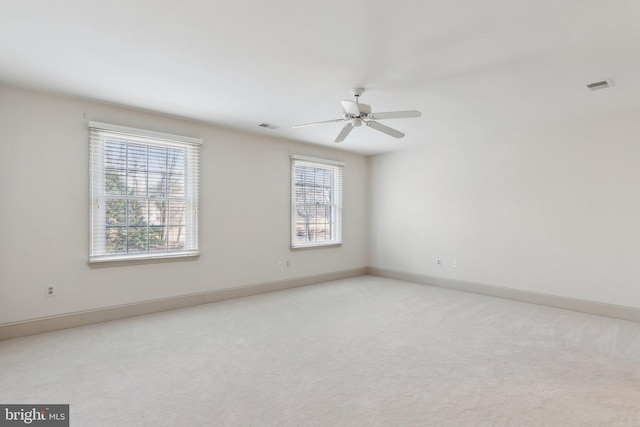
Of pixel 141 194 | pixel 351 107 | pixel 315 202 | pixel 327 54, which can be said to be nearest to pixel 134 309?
pixel 141 194

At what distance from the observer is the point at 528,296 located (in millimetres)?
4824

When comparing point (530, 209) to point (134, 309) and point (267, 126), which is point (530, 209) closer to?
point (267, 126)

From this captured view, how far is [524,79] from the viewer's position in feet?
10.4

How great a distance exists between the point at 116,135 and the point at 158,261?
162cm

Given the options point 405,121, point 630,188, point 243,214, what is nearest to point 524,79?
point 405,121

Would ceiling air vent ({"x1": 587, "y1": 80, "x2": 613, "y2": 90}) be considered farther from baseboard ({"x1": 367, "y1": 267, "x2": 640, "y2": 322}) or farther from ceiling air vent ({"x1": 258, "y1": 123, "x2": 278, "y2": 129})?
ceiling air vent ({"x1": 258, "y1": 123, "x2": 278, "y2": 129})

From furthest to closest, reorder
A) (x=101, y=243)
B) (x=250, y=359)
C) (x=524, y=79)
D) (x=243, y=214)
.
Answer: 1. (x=243, y=214)
2. (x=101, y=243)
3. (x=524, y=79)
4. (x=250, y=359)

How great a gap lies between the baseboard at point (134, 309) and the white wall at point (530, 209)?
7.56 feet

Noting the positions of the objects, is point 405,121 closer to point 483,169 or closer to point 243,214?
point 483,169

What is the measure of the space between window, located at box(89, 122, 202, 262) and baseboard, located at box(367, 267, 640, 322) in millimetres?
3897

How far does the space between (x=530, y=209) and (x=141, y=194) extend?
5.34 metres

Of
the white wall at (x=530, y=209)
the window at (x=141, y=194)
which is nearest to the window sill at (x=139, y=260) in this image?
the window at (x=141, y=194)

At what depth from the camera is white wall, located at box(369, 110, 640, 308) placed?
4.15m

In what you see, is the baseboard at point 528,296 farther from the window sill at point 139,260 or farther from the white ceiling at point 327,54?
the window sill at point 139,260
